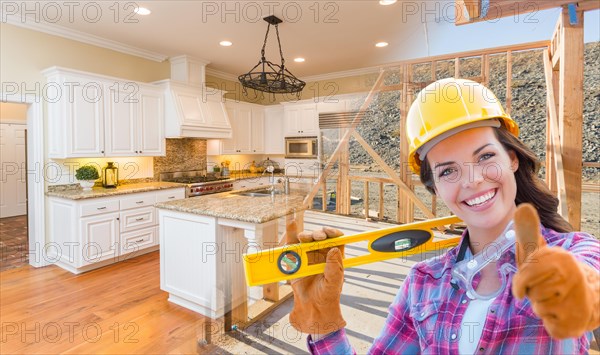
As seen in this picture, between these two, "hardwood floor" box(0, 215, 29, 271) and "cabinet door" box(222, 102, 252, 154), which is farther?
"cabinet door" box(222, 102, 252, 154)

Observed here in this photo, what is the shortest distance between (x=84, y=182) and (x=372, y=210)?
4.07 metres

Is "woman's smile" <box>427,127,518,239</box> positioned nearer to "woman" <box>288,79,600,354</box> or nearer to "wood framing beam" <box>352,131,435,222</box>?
"woman" <box>288,79,600,354</box>

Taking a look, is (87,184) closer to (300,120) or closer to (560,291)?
(300,120)

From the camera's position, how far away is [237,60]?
16.1 feet

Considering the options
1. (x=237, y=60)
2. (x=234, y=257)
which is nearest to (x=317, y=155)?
(x=237, y=60)

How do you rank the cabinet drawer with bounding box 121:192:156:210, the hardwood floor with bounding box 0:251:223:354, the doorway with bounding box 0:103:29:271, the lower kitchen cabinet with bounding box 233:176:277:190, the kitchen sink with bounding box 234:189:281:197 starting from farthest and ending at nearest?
the doorway with bounding box 0:103:29:271, the lower kitchen cabinet with bounding box 233:176:277:190, the cabinet drawer with bounding box 121:192:156:210, the kitchen sink with bounding box 234:189:281:197, the hardwood floor with bounding box 0:251:223:354

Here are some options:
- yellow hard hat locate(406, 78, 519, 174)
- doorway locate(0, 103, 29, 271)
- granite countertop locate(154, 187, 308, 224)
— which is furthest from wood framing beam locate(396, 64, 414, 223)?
doorway locate(0, 103, 29, 271)

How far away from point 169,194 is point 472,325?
413 centimetres

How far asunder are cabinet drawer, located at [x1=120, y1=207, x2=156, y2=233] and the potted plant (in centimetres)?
55

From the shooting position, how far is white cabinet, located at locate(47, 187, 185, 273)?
337 cm

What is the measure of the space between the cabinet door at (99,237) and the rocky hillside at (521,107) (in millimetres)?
3331

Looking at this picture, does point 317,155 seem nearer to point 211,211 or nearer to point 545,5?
point 211,211

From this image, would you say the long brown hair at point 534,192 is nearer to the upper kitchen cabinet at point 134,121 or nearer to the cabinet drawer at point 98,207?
the cabinet drawer at point 98,207

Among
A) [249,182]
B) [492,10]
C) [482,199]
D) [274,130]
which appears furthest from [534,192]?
[274,130]
